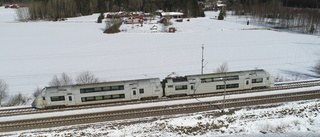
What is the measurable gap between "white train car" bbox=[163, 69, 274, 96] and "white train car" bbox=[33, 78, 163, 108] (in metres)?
1.90

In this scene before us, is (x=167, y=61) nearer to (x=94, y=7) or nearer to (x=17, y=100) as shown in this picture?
(x=17, y=100)

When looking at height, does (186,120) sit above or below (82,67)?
below

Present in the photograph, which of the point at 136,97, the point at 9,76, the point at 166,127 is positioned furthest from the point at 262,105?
the point at 9,76

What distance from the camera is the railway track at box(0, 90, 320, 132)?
2303 cm

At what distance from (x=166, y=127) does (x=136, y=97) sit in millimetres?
6109

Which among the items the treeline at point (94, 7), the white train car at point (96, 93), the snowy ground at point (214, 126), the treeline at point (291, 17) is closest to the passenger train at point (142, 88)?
the white train car at point (96, 93)

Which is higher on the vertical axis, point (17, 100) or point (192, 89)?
point (192, 89)

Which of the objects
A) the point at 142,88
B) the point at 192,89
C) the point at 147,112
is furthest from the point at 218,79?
the point at 147,112

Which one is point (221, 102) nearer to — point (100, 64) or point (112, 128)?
point (112, 128)

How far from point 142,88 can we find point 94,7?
118909 mm

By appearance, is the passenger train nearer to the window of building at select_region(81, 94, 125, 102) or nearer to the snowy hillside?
the window of building at select_region(81, 94, 125, 102)

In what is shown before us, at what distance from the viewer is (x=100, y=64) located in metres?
42.5

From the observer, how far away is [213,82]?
27.3 metres

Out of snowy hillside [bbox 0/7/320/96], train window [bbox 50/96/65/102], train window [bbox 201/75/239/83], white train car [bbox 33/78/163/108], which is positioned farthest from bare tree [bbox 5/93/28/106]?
train window [bbox 201/75/239/83]
